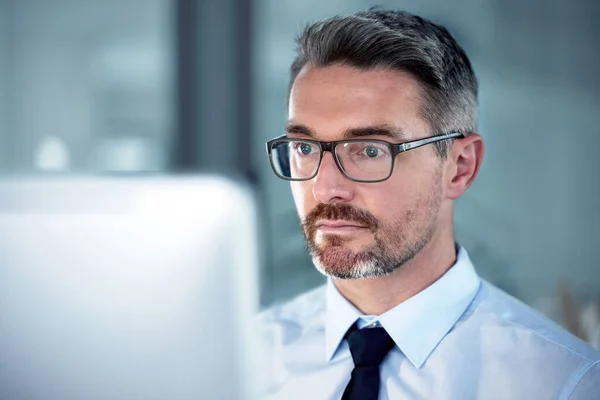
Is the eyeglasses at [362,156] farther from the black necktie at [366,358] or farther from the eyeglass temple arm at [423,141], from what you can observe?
the black necktie at [366,358]

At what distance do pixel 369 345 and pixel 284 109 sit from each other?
5.59 feet

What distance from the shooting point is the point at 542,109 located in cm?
287

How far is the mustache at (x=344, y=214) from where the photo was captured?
Result: 1259 mm

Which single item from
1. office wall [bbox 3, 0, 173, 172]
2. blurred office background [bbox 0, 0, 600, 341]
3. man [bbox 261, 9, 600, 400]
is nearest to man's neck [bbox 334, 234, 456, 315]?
man [bbox 261, 9, 600, 400]

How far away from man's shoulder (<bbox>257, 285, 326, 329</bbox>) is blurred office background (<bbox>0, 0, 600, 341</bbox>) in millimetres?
1242

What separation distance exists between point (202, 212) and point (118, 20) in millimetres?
2653

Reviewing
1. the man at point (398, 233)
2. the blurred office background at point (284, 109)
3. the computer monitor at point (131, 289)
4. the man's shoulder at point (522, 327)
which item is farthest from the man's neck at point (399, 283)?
the blurred office background at point (284, 109)

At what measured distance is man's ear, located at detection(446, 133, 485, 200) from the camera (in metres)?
1.39

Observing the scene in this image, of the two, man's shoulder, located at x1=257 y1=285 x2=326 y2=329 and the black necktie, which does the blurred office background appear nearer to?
man's shoulder, located at x1=257 y1=285 x2=326 y2=329

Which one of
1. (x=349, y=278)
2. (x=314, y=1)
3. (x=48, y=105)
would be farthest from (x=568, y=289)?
(x=48, y=105)

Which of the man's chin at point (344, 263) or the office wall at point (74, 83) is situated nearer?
the man's chin at point (344, 263)

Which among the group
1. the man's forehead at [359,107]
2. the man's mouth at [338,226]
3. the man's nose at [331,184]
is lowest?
the man's mouth at [338,226]

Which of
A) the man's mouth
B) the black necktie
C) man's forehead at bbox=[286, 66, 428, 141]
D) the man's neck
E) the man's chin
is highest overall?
man's forehead at bbox=[286, 66, 428, 141]

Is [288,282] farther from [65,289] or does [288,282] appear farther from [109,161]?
[65,289]
